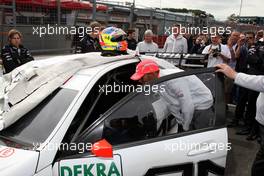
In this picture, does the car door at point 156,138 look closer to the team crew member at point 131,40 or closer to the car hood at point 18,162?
the car hood at point 18,162

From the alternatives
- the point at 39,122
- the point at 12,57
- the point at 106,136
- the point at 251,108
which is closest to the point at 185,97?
the point at 106,136

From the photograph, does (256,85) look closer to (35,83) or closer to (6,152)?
(35,83)

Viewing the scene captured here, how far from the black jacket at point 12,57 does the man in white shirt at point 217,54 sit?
2.81m

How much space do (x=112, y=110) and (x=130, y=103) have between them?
153 millimetres

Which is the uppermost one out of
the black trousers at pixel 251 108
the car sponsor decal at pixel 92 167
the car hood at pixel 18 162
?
the car hood at pixel 18 162

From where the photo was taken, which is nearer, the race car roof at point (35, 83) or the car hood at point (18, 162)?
the car hood at point (18, 162)

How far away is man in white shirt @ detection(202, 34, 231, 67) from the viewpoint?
217 inches

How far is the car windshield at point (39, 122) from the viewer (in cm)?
223

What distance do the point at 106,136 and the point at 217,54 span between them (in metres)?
3.77

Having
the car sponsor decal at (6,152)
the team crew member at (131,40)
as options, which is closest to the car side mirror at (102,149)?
the car sponsor decal at (6,152)

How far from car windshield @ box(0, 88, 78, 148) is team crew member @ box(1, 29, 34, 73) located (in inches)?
110

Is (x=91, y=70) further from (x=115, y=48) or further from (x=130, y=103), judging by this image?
(x=115, y=48)

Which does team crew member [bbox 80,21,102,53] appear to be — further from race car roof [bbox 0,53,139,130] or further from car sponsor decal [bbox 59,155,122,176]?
car sponsor decal [bbox 59,155,122,176]

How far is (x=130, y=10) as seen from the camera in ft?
33.0
